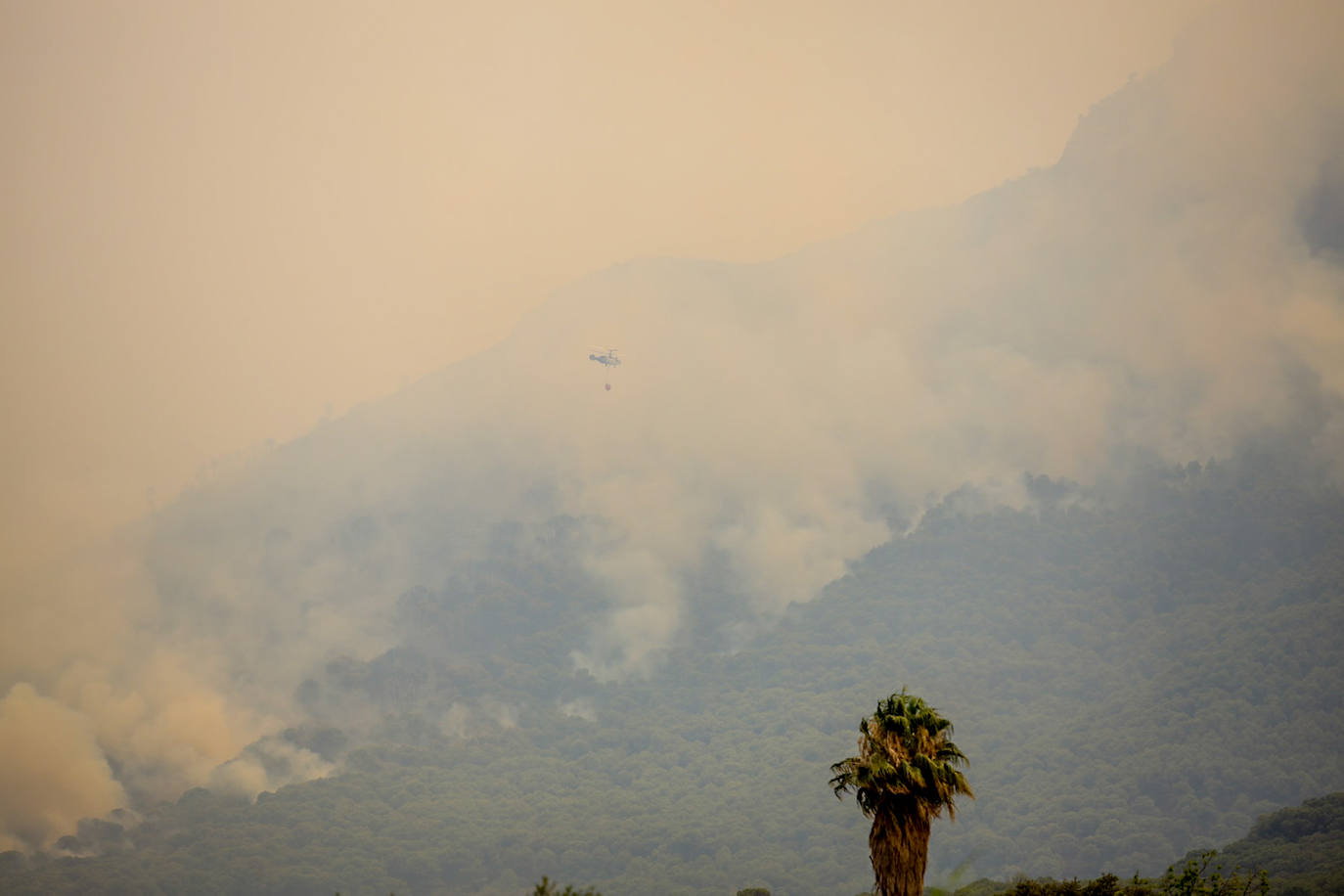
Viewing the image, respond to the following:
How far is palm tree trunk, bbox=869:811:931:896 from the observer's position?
5903 cm

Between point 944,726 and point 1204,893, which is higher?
point 944,726

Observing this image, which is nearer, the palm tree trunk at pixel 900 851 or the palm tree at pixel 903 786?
the palm tree at pixel 903 786

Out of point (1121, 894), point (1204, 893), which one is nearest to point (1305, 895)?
point (1121, 894)

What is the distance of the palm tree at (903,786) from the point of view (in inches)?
2313

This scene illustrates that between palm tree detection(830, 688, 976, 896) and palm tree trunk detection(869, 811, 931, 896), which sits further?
palm tree trunk detection(869, 811, 931, 896)

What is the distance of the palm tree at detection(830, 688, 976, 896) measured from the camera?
58750mm

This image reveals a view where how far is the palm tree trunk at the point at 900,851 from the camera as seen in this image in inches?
2324

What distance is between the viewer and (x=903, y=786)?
58.4 m

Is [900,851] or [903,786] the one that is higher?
[903,786]

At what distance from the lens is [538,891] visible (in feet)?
192

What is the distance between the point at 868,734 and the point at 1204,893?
83.0 feet

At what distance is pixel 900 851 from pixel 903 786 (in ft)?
10.6

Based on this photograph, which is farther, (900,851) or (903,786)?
(900,851)

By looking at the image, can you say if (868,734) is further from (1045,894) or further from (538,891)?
(1045,894)
